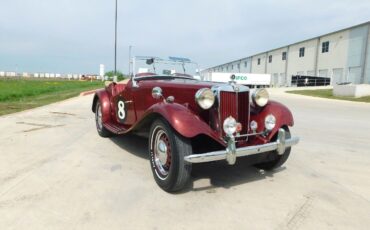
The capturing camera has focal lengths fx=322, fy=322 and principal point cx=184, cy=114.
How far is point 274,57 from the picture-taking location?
167ft

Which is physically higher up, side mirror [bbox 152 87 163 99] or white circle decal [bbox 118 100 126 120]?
side mirror [bbox 152 87 163 99]

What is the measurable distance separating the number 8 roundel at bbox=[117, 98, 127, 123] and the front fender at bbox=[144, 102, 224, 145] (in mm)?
1968

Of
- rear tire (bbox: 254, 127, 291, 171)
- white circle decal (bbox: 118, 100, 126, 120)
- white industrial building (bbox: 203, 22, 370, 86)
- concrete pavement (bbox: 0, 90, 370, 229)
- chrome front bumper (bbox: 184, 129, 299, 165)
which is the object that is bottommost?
concrete pavement (bbox: 0, 90, 370, 229)

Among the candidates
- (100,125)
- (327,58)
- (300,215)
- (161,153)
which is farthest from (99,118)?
(327,58)

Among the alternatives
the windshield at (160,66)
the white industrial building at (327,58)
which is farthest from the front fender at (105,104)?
the white industrial building at (327,58)

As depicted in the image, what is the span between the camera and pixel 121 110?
5809 mm

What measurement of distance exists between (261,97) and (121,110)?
263 cm

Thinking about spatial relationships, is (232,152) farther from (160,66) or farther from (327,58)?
(327,58)

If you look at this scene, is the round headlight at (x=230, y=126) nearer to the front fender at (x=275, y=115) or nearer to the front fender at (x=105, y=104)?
the front fender at (x=275, y=115)

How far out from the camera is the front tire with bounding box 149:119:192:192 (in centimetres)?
351

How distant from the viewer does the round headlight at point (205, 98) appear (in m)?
3.79

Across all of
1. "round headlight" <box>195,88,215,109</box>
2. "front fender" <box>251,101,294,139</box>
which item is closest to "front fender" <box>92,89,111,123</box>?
"round headlight" <box>195,88,215,109</box>

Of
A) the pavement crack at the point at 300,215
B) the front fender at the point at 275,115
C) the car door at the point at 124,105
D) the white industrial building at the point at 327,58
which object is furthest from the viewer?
the white industrial building at the point at 327,58

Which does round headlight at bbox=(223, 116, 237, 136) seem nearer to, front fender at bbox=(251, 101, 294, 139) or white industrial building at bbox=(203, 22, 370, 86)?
front fender at bbox=(251, 101, 294, 139)
